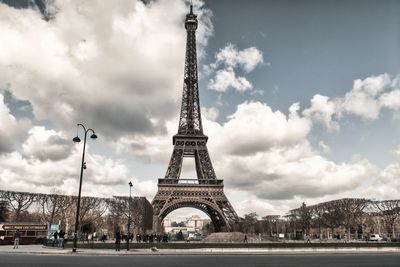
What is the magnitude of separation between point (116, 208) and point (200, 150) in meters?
23.5

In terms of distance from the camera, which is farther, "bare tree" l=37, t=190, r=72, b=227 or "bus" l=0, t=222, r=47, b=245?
"bare tree" l=37, t=190, r=72, b=227

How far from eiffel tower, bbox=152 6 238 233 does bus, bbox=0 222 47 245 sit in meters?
21.2

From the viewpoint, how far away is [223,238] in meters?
52.1

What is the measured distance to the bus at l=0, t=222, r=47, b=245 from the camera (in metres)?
45.2

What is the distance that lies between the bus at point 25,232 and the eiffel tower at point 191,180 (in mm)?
21190

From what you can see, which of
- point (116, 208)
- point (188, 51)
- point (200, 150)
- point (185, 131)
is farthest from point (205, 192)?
point (188, 51)

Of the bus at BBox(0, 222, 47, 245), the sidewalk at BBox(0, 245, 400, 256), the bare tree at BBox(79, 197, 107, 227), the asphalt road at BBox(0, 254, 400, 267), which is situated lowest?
the sidewalk at BBox(0, 245, 400, 256)

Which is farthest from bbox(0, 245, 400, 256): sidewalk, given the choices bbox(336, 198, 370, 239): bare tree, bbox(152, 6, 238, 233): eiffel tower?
bbox(336, 198, 370, 239): bare tree

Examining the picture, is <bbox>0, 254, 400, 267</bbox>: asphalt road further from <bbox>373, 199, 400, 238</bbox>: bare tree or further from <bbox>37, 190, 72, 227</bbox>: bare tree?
<bbox>373, 199, 400, 238</bbox>: bare tree

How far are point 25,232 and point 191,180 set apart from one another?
36.2 m

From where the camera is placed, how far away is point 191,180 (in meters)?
76.8

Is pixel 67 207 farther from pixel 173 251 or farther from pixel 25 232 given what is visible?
pixel 173 251

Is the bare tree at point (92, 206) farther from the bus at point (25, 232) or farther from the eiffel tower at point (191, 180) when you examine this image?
the bus at point (25, 232)

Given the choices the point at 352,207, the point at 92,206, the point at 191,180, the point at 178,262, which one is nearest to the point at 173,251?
the point at 178,262
